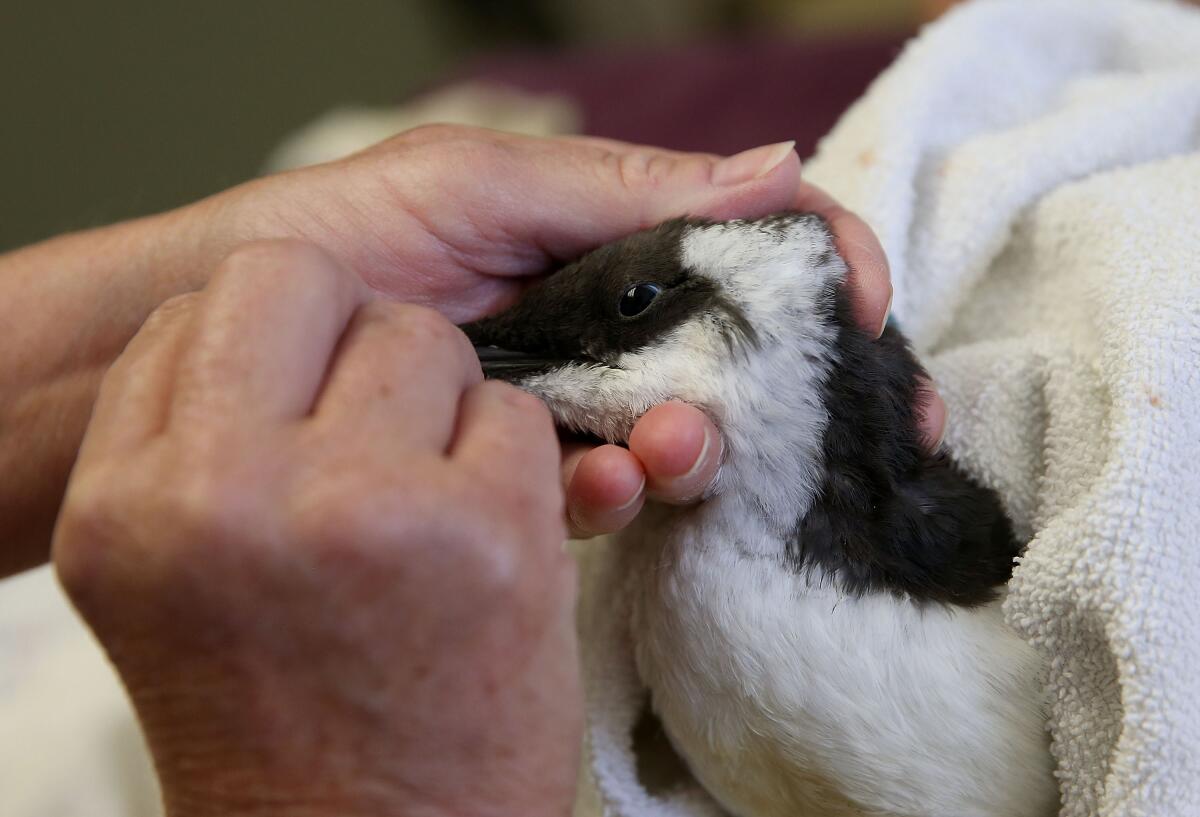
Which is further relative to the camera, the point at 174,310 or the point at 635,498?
the point at 635,498

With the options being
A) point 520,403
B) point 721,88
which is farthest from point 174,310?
point 721,88

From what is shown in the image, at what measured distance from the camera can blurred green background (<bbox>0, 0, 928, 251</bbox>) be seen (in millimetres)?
3664

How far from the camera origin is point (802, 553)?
95 cm

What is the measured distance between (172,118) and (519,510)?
12.0 ft

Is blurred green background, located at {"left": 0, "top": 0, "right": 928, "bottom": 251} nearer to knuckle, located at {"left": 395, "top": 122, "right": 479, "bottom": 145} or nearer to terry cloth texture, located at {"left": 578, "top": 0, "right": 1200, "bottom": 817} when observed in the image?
terry cloth texture, located at {"left": 578, "top": 0, "right": 1200, "bottom": 817}

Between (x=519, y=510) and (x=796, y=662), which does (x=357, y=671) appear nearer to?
(x=519, y=510)

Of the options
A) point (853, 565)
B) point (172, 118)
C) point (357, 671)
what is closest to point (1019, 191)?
point (853, 565)

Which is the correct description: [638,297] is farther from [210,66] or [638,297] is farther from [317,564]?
→ [210,66]

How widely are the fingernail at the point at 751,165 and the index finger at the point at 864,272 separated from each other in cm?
8

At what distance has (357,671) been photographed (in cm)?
64

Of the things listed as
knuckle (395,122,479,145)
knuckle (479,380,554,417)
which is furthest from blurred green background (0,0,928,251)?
knuckle (479,380,554,417)

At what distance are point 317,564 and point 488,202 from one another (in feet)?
2.10

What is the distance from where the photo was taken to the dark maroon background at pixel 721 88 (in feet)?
6.93

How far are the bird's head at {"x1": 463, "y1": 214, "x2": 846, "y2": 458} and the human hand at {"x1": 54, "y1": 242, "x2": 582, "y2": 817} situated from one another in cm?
28
